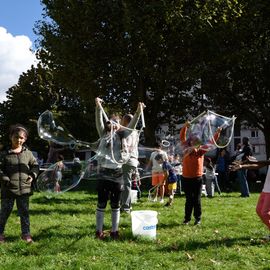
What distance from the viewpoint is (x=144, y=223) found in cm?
698

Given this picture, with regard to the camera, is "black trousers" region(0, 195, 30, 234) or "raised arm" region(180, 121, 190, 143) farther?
"raised arm" region(180, 121, 190, 143)

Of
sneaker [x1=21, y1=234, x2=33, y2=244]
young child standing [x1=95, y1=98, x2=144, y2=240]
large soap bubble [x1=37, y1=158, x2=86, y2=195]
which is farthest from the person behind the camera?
large soap bubble [x1=37, y1=158, x2=86, y2=195]

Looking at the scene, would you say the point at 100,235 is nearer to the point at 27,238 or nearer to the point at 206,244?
the point at 27,238

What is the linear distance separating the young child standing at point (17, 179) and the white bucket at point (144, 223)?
164cm

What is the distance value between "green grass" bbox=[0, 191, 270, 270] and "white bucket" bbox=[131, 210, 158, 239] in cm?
12

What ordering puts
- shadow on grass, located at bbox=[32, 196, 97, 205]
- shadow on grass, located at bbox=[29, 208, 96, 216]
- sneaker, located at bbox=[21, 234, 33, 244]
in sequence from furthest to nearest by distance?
shadow on grass, located at bbox=[32, 196, 97, 205]
shadow on grass, located at bbox=[29, 208, 96, 216]
sneaker, located at bbox=[21, 234, 33, 244]

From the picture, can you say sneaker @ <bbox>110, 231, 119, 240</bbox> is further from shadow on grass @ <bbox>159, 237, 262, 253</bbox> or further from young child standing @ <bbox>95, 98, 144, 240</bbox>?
shadow on grass @ <bbox>159, 237, 262, 253</bbox>

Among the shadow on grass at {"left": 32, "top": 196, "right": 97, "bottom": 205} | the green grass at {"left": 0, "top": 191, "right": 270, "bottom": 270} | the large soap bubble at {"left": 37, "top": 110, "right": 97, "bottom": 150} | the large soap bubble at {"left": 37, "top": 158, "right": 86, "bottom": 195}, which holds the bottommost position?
the green grass at {"left": 0, "top": 191, "right": 270, "bottom": 270}

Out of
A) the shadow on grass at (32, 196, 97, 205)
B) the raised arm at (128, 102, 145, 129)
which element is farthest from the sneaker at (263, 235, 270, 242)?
the shadow on grass at (32, 196, 97, 205)

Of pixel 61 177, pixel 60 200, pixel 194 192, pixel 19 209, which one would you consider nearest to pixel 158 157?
pixel 194 192

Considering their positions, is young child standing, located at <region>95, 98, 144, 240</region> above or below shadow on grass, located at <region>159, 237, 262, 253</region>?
above

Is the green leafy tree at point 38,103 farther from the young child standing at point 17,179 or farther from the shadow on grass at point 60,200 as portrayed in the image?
the young child standing at point 17,179

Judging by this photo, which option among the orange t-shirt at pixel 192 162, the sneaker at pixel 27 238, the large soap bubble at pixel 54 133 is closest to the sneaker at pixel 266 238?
the orange t-shirt at pixel 192 162

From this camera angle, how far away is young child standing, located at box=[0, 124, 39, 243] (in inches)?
265
